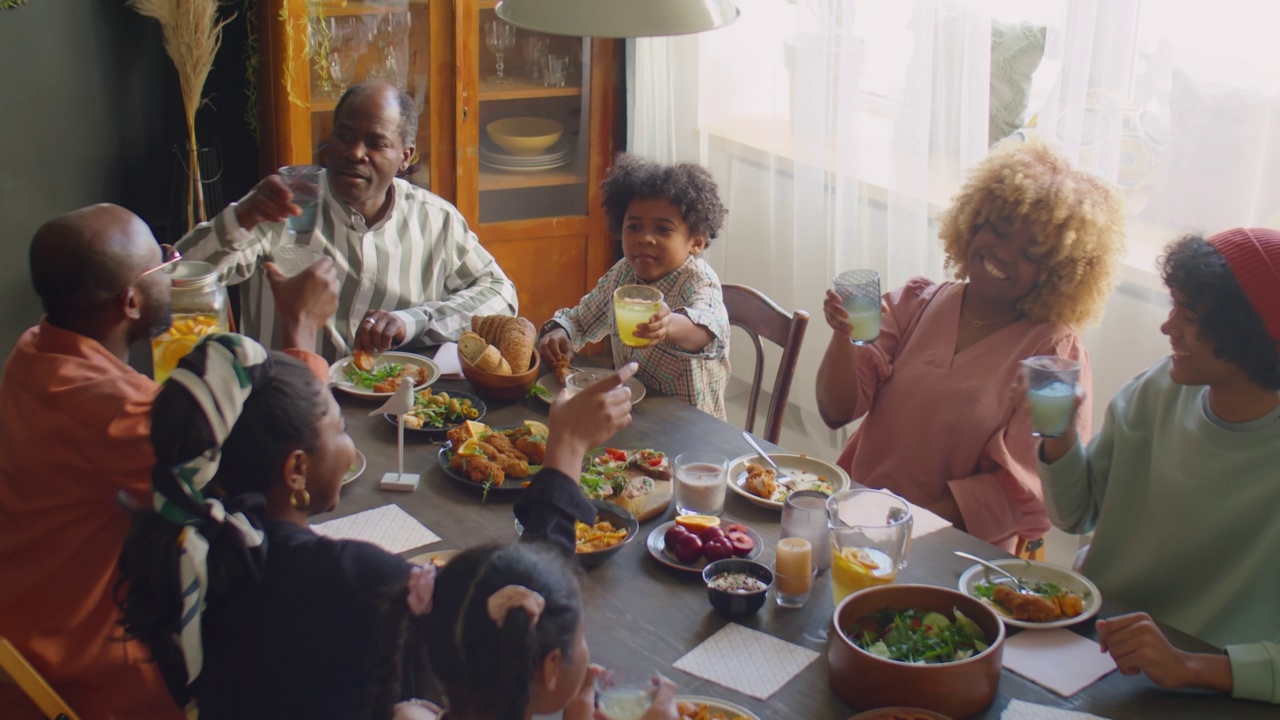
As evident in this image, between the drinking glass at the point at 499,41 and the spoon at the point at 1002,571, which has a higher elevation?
the drinking glass at the point at 499,41

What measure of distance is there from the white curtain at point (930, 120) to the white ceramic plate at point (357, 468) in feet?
6.40

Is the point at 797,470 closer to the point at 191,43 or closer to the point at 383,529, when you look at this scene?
the point at 383,529

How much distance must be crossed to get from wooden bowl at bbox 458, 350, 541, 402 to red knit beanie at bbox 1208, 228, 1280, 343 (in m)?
1.41

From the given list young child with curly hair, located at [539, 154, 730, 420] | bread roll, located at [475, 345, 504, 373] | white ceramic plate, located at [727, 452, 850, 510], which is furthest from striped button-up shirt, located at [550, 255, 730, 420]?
white ceramic plate, located at [727, 452, 850, 510]

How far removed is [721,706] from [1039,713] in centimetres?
44

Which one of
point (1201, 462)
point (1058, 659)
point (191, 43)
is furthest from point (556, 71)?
point (1058, 659)

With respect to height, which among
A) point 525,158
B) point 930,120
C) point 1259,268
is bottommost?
point 525,158

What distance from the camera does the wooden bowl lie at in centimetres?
261

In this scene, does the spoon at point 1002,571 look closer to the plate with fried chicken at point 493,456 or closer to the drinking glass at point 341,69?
the plate with fried chicken at point 493,456

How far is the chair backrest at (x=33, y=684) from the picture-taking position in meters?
1.61

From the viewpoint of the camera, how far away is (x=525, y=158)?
457cm

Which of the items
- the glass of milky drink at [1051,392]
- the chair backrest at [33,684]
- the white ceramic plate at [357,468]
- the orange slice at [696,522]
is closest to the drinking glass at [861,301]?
the glass of milky drink at [1051,392]

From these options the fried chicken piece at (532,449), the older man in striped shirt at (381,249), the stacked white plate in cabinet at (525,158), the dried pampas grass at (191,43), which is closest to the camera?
the fried chicken piece at (532,449)

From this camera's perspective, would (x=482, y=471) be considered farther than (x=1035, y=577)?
Yes
